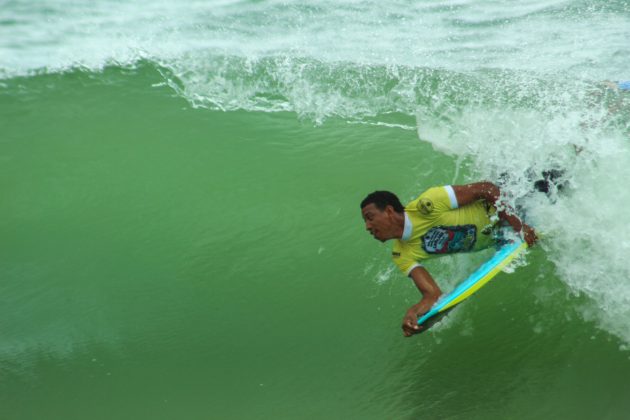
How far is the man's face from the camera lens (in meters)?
3.37

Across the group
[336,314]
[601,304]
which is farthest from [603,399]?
[336,314]

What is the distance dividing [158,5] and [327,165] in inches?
149

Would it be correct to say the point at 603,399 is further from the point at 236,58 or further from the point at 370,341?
the point at 236,58

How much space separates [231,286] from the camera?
4.70 metres

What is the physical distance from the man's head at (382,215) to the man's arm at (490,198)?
0.38 m

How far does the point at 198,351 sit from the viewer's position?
4.27m

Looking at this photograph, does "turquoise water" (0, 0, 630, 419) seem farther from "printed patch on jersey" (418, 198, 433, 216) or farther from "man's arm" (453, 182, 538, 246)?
"printed patch on jersey" (418, 198, 433, 216)

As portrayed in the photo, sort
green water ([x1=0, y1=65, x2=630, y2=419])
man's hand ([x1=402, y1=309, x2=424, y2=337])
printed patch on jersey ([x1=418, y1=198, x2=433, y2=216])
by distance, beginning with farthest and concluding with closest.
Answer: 1. green water ([x1=0, y1=65, x2=630, y2=419])
2. printed patch on jersey ([x1=418, y1=198, x2=433, y2=216])
3. man's hand ([x1=402, y1=309, x2=424, y2=337])

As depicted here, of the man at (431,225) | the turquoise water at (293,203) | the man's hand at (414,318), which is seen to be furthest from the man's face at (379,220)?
the turquoise water at (293,203)

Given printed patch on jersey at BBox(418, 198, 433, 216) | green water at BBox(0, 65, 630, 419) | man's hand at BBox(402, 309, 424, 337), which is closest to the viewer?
man's hand at BBox(402, 309, 424, 337)

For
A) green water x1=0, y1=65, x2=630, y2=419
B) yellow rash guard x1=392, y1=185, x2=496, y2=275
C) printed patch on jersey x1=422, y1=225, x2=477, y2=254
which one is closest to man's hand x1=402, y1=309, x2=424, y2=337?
yellow rash guard x1=392, y1=185, x2=496, y2=275

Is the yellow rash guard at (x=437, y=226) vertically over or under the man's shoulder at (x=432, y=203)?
under

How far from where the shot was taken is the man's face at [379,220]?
3371mm

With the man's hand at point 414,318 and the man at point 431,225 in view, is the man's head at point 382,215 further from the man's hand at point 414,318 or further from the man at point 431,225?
the man's hand at point 414,318
